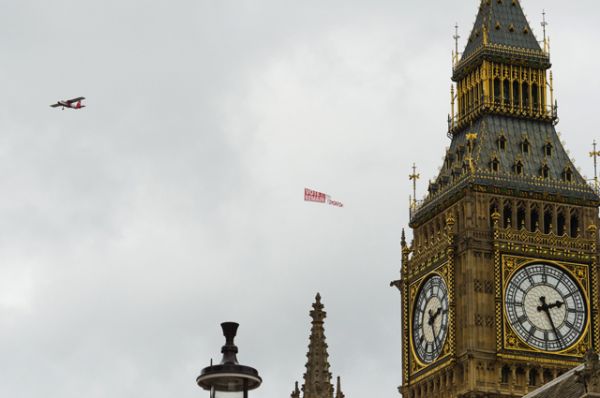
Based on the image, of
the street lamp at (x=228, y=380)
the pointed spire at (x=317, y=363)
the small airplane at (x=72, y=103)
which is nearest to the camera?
the street lamp at (x=228, y=380)

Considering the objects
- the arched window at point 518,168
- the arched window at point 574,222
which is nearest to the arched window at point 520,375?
the arched window at point 574,222

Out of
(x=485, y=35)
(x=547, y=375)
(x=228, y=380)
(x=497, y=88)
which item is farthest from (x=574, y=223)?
(x=228, y=380)

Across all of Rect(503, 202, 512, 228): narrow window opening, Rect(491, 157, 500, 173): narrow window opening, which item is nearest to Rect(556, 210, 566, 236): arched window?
Rect(503, 202, 512, 228): narrow window opening

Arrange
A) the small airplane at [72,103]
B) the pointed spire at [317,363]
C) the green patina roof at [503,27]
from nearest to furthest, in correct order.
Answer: the pointed spire at [317,363]
the small airplane at [72,103]
the green patina roof at [503,27]

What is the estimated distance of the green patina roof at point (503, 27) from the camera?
125 m

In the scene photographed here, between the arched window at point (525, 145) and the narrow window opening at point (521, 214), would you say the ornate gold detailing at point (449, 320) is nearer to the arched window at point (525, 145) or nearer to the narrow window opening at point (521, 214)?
the narrow window opening at point (521, 214)

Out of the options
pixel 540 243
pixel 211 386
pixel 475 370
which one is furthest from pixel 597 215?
pixel 211 386

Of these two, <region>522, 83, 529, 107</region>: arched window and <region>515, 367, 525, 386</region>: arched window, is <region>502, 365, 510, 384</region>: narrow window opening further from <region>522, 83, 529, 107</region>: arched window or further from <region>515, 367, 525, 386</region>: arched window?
<region>522, 83, 529, 107</region>: arched window

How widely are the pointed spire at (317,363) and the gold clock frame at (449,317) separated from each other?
1864 inches

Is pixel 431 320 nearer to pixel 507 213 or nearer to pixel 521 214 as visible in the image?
pixel 507 213

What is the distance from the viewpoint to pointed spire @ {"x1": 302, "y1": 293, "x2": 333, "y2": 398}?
2655 inches

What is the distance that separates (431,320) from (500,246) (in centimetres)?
707

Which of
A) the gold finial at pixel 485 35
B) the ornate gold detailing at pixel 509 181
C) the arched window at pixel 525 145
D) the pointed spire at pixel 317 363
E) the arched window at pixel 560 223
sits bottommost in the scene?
the pointed spire at pixel 317 363

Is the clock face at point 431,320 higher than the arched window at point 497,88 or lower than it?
lower
